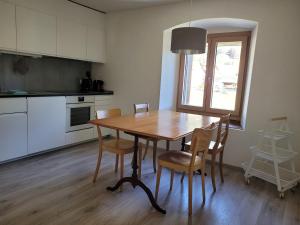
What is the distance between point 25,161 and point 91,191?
1258 millimetres

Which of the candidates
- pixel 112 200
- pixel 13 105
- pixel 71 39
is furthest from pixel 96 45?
pixel 112 200

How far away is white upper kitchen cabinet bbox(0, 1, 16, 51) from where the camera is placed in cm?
278

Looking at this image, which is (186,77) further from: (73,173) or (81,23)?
(73,173)

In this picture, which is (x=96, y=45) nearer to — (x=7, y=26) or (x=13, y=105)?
(x=7, y=26)

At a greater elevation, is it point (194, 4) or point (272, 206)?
point (194, 4)

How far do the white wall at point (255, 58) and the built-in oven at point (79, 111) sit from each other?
0.59m

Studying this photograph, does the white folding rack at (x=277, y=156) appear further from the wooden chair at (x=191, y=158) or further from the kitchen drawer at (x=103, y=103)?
the kitchen drawer at (x=103, y=103)

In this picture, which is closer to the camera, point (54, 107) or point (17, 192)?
point (17, 192)

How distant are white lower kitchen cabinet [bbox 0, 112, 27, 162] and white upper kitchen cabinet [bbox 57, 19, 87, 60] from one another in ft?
3.93

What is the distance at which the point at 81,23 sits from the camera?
12.4 feet

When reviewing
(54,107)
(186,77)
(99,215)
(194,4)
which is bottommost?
(99,215)

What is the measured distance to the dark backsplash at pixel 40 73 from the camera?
3203 mm

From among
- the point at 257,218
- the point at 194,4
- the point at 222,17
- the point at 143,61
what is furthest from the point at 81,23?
the point at 257,218

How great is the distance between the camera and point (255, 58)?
2.90m
